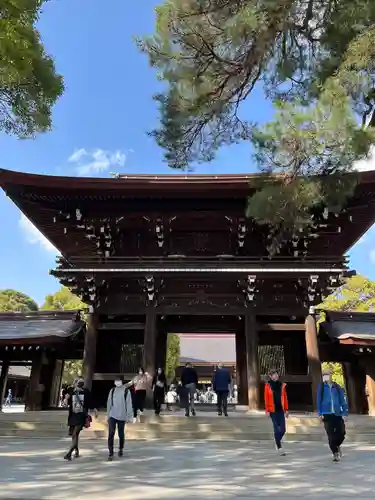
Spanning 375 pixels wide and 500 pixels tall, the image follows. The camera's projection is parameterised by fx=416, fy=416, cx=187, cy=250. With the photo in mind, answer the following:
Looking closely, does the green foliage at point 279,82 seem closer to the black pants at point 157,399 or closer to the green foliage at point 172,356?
the black pants at point 157,399

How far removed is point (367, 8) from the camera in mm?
5547

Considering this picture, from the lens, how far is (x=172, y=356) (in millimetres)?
28062

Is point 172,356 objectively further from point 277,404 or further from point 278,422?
point 277,404

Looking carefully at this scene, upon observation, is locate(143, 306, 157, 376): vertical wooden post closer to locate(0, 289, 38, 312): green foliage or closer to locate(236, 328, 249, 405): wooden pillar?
locate(236, 328, 249, 405): wooden pillar

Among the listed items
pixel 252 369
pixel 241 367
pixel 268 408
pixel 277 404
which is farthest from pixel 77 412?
pixel 241 367

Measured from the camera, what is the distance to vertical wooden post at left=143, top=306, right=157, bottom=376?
11.3 meters

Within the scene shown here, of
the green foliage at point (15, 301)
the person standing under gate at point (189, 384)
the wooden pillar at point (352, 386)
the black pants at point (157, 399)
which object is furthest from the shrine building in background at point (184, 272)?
the green foliage at point (15, 301)

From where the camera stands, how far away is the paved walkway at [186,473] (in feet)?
14.9

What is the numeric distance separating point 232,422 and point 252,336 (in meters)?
2.57

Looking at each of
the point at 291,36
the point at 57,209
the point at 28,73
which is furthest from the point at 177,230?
the point at 28,73

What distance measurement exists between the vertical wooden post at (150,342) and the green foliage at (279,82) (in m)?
5.08

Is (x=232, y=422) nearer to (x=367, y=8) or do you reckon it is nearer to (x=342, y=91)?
(x=342, y=91)

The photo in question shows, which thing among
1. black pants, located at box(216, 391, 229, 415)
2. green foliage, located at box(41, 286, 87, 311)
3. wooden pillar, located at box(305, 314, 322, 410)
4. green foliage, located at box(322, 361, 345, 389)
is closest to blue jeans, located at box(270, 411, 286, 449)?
black pants, located at box(216, 391, 229, 415)

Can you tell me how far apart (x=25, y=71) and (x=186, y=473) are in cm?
578
